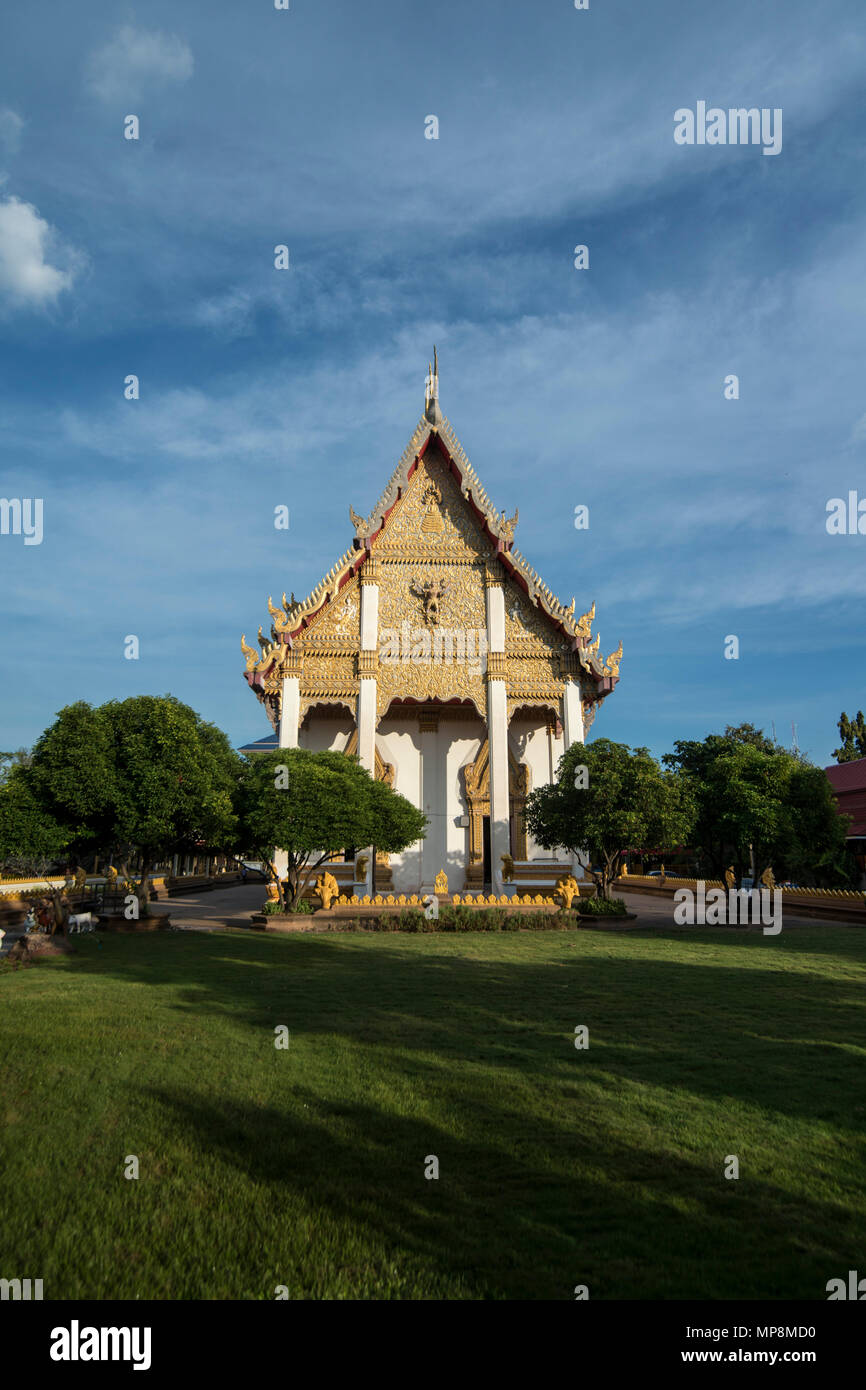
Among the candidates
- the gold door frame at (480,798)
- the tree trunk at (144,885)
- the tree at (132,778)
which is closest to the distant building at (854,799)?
the gold door frame at (480,798)

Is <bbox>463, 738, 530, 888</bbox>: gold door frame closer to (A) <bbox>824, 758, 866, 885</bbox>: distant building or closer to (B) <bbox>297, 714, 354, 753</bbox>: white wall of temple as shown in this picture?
(B) <bbox>297, 714, 354, 753</bbox>: white wall of temple

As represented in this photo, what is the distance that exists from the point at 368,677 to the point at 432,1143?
20493 mm

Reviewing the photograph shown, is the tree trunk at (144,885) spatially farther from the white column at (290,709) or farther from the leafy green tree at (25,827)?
the white column at (290,709)

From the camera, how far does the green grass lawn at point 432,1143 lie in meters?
3.37

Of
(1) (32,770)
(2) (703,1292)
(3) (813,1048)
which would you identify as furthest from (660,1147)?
(1) (32,770)

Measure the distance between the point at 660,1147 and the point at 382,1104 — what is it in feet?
6.13

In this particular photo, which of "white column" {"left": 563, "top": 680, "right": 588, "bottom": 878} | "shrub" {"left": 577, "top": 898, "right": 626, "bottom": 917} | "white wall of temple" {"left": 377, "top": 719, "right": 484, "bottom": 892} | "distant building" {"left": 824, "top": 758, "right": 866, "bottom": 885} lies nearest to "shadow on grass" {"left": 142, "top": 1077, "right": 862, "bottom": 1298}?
"shrub" {"left": 577, "top": 898, "right": 626, "bottom": 917}

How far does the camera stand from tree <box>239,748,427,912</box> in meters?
17.5

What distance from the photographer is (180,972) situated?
11477 mm

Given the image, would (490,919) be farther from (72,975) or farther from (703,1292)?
(703,1292)

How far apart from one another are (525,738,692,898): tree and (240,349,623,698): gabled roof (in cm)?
522

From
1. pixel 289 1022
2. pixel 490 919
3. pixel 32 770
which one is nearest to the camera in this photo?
pixel 289 1022

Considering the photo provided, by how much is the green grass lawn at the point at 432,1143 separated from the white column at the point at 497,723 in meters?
14.6

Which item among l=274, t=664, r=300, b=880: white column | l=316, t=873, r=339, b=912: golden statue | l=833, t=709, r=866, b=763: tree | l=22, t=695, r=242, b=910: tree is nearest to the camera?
l=22, t=695, r=242, b=910: tree
